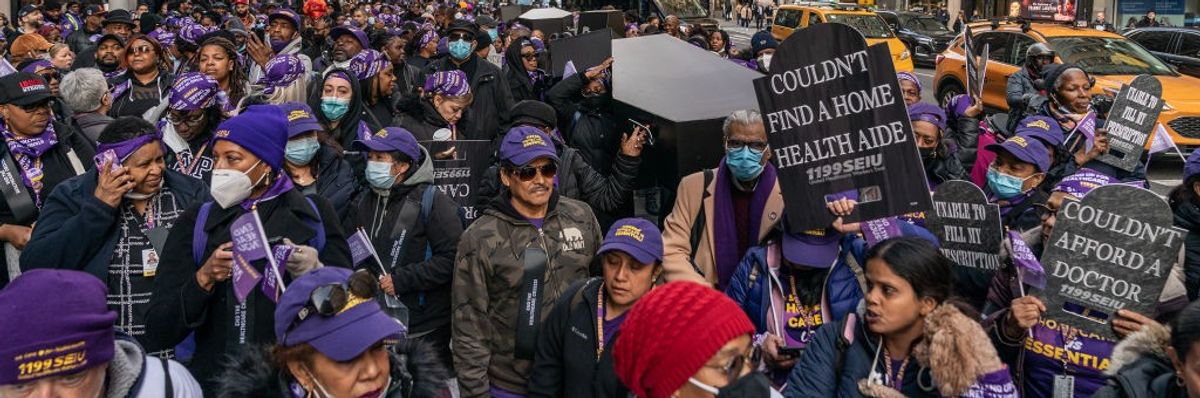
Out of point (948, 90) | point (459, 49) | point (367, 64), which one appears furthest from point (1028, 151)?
point (948, 90)

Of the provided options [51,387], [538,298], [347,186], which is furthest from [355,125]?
[51,387]

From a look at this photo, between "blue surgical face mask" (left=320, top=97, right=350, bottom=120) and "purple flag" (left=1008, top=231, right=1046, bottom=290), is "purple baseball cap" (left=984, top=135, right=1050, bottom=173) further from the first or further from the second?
"blue surgical face mask" (left=320, top=97, right=350, bottom=120)

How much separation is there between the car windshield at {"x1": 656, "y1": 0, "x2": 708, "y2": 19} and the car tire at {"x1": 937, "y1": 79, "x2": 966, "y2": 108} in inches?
441

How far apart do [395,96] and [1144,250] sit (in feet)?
19.9

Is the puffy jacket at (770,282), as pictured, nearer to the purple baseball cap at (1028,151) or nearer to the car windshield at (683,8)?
the purple baseball cap at (1028,151)

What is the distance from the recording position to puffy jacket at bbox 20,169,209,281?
4293mm

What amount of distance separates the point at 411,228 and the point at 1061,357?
2.82m

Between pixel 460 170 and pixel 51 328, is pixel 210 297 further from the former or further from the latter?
Result: pixel 460 170

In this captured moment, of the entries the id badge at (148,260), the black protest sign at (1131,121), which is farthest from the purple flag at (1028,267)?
the id badge at (148,260)

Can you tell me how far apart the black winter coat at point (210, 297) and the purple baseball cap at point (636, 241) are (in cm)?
105

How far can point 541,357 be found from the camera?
13.4ft

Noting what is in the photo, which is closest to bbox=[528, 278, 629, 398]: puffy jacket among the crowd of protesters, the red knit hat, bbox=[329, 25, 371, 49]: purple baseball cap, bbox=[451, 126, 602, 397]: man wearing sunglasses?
the crowd of protesters

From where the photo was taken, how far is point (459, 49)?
34.0ft

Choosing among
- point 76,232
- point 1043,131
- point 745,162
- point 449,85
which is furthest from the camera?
point 449,85
